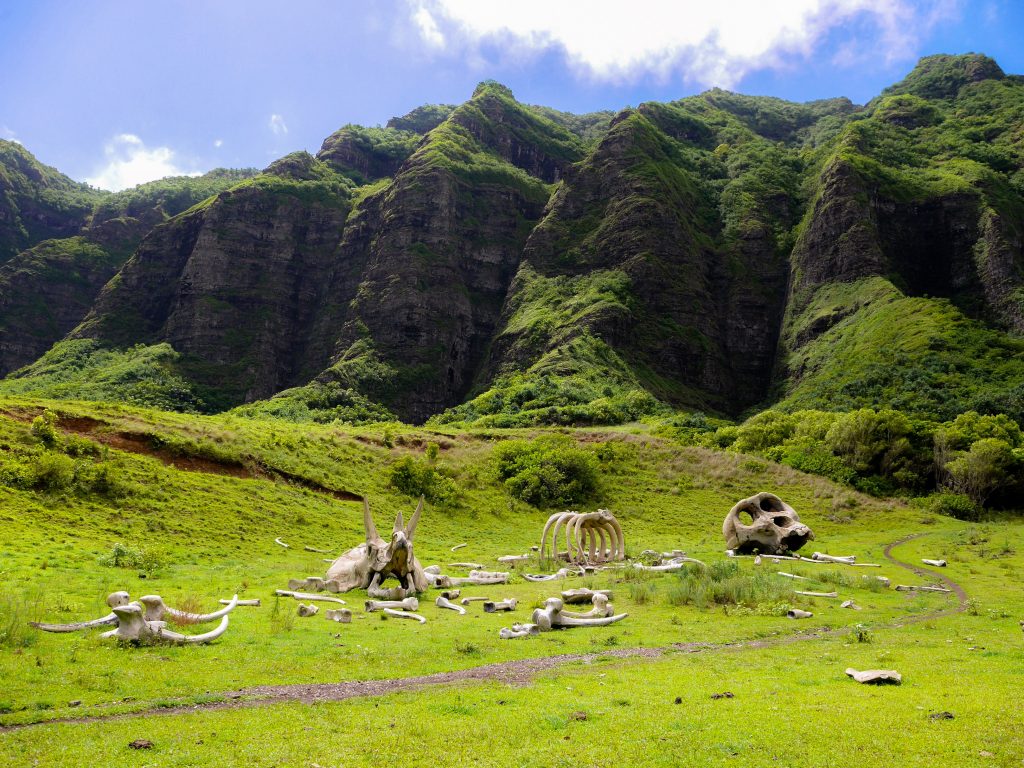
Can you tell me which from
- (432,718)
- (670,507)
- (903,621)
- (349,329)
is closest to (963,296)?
(670,507)

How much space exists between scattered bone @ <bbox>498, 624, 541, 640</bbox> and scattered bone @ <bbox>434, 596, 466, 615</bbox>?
2.85 metres

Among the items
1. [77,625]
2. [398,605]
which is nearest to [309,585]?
[398,605]

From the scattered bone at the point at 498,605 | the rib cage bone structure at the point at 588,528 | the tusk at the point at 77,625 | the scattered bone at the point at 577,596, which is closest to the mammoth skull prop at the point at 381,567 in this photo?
the scattered bone at the point at 498,605

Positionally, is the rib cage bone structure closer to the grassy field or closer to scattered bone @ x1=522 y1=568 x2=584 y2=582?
the grassy field

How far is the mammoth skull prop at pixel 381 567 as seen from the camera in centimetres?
1900

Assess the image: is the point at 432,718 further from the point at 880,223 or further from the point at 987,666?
the point at 880,223

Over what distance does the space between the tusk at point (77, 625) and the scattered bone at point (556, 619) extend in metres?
8.66

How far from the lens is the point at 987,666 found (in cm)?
1100

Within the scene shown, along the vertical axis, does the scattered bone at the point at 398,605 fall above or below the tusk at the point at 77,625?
below

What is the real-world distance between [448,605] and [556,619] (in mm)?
3820

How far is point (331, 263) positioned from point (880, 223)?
119145 mm

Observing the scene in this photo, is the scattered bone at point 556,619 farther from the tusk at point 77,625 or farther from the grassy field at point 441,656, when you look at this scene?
the tusk at point 77,625

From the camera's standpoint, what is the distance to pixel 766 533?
30.3 metres

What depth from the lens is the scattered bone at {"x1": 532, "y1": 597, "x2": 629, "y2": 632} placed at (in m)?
15.1
